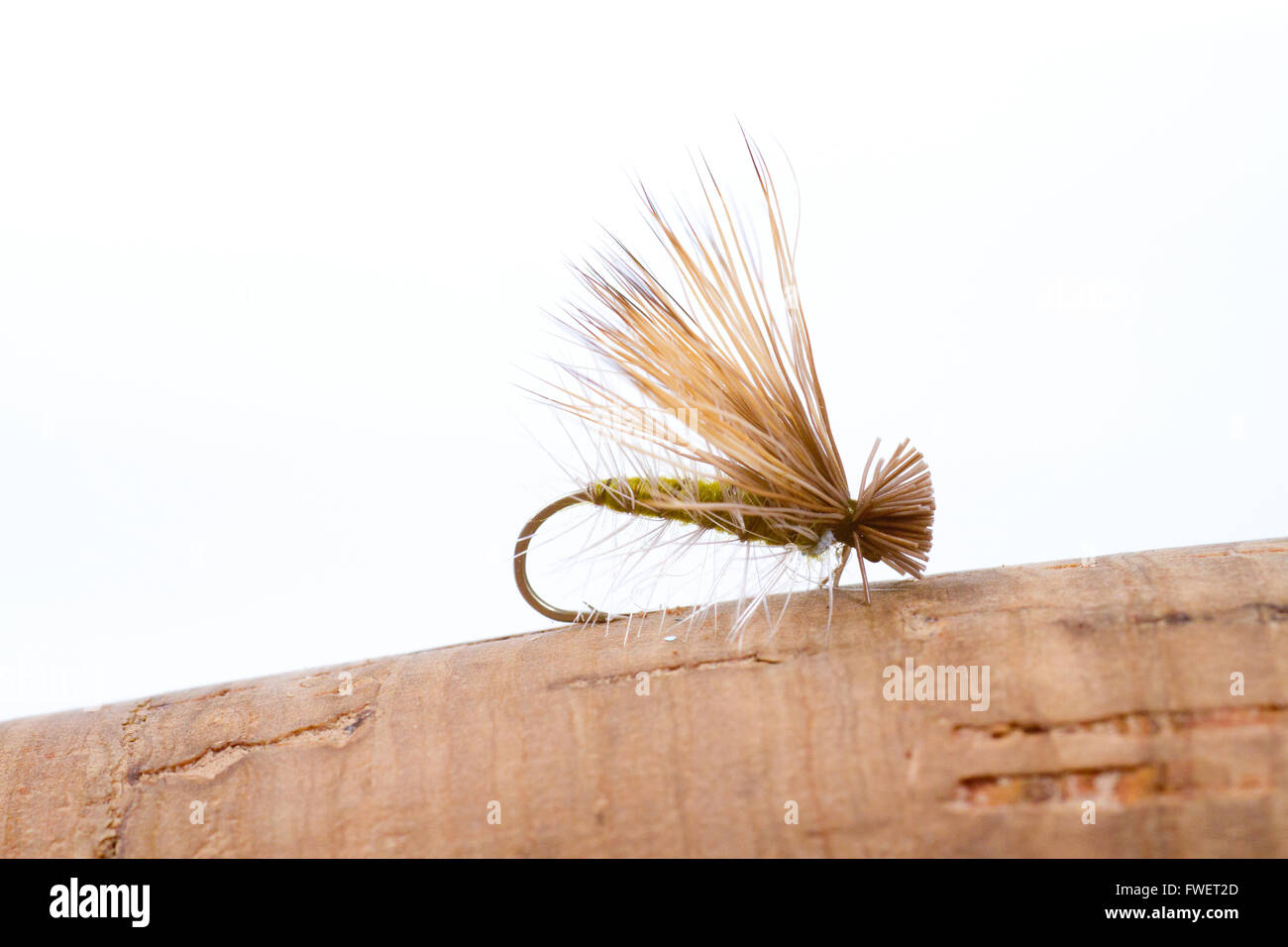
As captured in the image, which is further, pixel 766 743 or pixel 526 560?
pixel 526 560

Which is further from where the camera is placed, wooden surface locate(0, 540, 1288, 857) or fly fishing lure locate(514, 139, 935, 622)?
fly fishing lure locate(514, 139, 935, 622)

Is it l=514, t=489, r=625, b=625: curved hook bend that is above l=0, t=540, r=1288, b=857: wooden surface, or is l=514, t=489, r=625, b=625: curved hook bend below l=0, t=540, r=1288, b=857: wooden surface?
above

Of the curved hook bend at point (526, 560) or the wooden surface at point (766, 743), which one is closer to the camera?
the wooden surface at point (766, 743)

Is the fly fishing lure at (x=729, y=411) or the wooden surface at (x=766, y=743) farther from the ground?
the fly fishing lure at (x=729, y=411)
